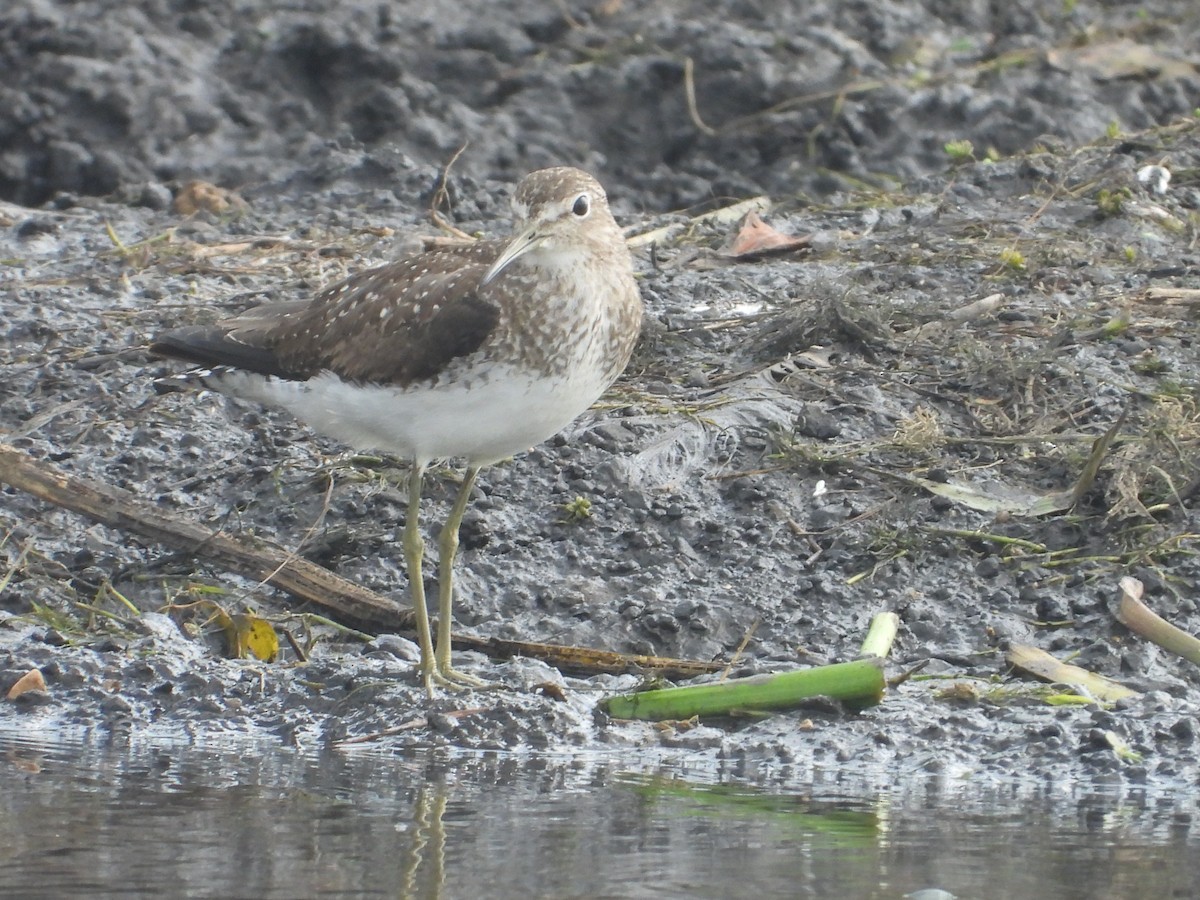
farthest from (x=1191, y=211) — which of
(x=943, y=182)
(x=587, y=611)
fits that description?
(x=587, y=611)

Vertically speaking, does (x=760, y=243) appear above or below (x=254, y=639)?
above

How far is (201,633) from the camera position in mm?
6645

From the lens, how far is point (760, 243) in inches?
368

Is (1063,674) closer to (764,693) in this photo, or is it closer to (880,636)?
(880,636)

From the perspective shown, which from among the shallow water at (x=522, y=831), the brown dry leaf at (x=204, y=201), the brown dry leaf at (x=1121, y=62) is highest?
the brown dry leaf at (x=1121, y=62)

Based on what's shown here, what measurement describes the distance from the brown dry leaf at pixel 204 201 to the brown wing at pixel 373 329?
133 inches

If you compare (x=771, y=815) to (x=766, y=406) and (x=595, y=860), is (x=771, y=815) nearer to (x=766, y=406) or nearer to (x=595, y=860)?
(x=595, y=860)

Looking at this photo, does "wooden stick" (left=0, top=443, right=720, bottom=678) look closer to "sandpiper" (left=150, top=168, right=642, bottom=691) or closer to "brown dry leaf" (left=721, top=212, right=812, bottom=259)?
"sandpiper" (left=150, top=168, right=642, bottom=691)

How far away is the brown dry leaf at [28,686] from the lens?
6145 millimetres

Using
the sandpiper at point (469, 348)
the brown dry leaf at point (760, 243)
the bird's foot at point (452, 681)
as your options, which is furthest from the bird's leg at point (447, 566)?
the brown dry leaf at point (760, 243)

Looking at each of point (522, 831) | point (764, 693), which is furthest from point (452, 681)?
point (522, 831)

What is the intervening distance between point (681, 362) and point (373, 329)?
219cm

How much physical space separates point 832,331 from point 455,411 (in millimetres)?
2518

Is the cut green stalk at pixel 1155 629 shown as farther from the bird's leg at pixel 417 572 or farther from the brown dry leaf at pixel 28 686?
the brown dry leaf at pixel 28 686
